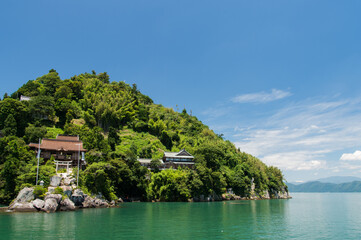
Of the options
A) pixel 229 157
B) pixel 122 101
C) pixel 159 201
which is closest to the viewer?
pixel 159 201

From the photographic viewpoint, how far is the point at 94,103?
79.9m

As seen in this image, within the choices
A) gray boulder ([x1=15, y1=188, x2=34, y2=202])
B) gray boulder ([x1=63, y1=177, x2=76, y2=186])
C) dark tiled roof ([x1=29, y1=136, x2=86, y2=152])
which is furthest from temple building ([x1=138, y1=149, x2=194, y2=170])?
gray boulder ([x1=15, y1=188, x2=34, y2=202])

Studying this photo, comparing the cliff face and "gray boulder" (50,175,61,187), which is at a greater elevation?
"gray boulder" (50,175,61,187)

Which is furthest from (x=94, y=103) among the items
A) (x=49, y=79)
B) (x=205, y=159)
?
(x=205, y=159)

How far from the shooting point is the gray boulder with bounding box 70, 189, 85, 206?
117 ft

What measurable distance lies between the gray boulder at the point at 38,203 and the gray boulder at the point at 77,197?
4.11 meters

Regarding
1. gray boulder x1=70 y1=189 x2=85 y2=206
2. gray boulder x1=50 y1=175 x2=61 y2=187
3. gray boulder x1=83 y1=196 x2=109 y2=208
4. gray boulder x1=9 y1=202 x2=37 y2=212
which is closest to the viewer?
gray boulder x1=9 y1=202 x2=37 y2=212

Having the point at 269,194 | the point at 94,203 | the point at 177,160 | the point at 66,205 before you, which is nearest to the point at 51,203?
the point at 66,205

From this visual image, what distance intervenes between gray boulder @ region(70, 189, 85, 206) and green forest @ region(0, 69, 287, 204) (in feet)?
6.15

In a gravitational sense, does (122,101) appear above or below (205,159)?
above

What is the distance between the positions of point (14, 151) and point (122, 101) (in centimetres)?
5225

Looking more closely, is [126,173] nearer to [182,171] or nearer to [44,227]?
[182,171]

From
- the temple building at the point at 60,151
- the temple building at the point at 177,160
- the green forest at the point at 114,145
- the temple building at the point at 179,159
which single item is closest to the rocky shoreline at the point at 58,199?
the green forest at the point at 114,145

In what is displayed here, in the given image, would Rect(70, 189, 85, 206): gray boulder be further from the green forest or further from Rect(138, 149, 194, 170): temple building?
Rect(138, 149, 194, 170): temple building
